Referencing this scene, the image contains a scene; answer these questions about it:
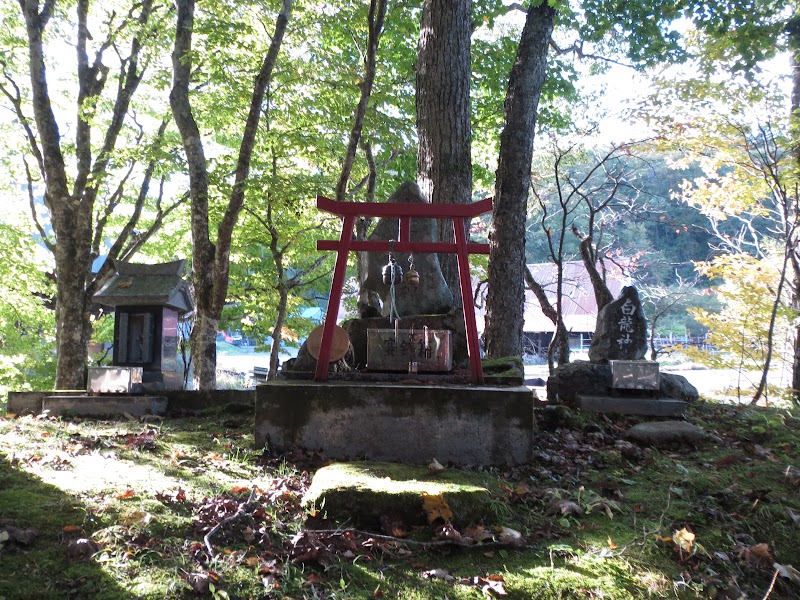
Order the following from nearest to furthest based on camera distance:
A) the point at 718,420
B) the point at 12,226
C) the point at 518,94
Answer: the point at 718,420, the point at 518,94, the point at 12,226

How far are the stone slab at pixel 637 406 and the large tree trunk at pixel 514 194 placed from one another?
188cm

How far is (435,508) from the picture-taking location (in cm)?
343

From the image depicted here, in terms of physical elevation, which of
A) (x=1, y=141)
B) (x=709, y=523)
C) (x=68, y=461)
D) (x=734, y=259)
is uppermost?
(x=1, y=141)

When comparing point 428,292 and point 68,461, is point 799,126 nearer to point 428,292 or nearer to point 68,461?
point 428,292

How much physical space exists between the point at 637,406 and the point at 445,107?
15.8 ft

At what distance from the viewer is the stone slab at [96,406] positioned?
7.01m

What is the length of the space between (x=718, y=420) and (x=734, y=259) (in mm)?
5990

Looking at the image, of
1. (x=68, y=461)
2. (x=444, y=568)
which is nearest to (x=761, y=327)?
(x=444, y=568)

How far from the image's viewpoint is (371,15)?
32.6 feet

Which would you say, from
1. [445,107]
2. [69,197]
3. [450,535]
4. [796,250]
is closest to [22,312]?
[69,197]

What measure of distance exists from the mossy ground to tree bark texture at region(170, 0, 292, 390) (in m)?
4.10

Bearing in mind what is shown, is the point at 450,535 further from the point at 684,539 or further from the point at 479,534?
the point at 684,539

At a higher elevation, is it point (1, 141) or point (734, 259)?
point (1, 141)

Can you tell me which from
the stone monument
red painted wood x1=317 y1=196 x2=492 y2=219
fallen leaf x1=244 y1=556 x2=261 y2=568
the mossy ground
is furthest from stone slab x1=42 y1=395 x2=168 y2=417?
the stone monument
